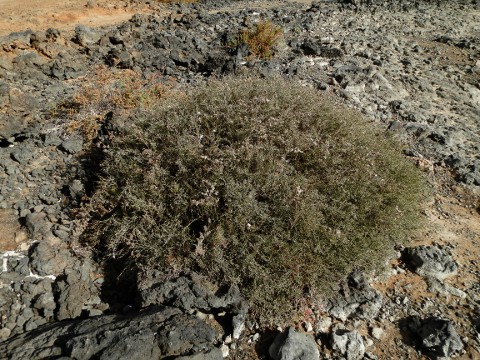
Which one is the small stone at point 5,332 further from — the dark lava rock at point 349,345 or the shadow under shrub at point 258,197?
the dark lava rock at point 349,345

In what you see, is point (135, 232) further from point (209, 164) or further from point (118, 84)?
point (118, 84)

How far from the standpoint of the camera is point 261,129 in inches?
174

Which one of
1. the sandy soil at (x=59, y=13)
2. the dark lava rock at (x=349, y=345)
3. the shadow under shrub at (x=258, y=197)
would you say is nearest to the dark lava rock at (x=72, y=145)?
the shadow under shrub at (x=258, y=197)

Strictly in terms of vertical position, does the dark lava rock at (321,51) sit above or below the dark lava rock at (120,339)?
above

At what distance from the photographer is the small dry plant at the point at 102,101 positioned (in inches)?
240

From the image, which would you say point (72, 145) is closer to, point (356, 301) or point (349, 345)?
point (356, 301)

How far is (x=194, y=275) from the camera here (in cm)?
380

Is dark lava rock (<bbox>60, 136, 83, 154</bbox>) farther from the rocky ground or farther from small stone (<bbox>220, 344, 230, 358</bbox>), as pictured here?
small stone (<bbox>220, 344, 230, 358</bbox>)

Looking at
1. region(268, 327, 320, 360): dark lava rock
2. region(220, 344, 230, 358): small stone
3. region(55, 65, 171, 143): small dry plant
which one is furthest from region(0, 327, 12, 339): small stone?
region(55, 65, 171, 143): small dry plant

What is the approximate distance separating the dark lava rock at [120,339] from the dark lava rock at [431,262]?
8.31ft

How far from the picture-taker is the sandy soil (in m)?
12.7

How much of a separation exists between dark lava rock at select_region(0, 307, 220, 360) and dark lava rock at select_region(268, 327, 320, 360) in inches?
23.7

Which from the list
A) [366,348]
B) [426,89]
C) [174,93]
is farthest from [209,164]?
[426,89]

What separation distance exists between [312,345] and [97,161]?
379cm
